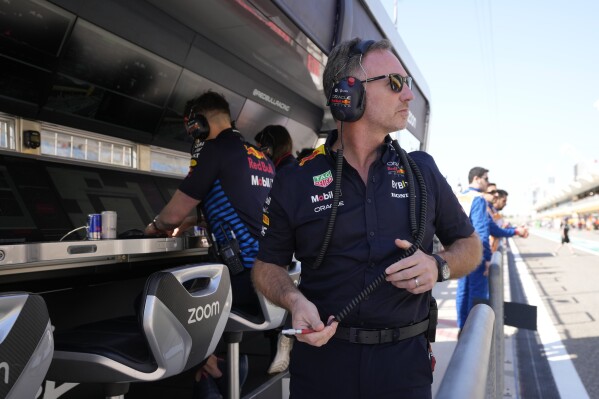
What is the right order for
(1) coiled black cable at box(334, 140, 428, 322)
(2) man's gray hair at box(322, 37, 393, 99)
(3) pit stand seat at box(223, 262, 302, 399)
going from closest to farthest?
(1) coiled black cable at box(334, 140, 428, 322)
(2) man's gray hair at box(322, 37, 393, 99)
(3) pit stand seat at box(223, 262, 302, 399)

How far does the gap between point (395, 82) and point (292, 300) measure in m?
0.75

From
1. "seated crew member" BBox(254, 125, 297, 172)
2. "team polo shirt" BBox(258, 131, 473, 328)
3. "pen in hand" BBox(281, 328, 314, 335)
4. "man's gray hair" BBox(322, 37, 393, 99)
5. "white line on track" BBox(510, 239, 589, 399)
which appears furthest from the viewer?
"white line on track" BBox(510, 239, 589, 399)

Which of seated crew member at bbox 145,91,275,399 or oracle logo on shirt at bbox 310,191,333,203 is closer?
oracle logo on shirt at bbox 310,191,333,203

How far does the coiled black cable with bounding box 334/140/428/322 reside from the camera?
1428mm

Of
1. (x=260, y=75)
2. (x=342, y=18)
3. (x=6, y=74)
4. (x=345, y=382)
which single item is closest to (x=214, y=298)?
(x=345, y=382)

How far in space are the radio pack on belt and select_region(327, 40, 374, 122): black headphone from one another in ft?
4.66

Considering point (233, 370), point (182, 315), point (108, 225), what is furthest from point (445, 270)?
point (108, 225)

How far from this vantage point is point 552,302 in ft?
31.5

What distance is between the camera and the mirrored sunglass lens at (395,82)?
1628 millimetres

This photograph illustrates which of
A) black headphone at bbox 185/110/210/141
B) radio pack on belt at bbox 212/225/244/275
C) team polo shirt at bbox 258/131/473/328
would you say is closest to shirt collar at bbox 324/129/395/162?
team polo shirt at bbox 258/131/473/328

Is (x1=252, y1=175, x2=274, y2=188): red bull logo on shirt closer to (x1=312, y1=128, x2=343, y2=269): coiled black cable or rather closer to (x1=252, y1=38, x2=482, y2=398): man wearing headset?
(x1=252, y1=38, x2=482, y2=398): man wearing headset

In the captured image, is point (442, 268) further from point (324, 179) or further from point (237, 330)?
point (237, 330)

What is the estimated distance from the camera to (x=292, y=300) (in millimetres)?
1487

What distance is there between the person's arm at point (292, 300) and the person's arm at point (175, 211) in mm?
1196
